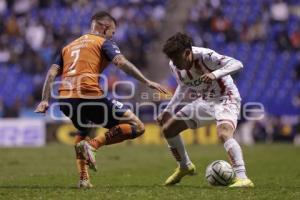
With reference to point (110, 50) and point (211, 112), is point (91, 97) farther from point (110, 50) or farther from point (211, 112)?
point (211, 112)

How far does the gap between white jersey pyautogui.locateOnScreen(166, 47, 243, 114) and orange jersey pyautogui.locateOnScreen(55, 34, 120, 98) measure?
0.97 m

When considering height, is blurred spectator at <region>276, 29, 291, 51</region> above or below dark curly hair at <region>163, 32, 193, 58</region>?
below

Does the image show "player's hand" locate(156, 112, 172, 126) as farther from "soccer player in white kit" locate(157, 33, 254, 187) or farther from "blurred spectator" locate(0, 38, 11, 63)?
"blurred spectator" locate(0, 38, 11, 63)

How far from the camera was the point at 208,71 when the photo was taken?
31.3ft

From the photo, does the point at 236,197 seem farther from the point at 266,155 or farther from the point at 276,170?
the point at 266,155

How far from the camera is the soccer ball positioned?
9.58m

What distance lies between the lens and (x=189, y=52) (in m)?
9.25

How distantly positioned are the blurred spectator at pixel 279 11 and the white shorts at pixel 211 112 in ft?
65.6

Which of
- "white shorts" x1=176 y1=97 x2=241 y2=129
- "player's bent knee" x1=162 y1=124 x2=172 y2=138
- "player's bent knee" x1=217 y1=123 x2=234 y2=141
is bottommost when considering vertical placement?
"player's bent knee" x1=162 y1=124 x2=172 y2=138

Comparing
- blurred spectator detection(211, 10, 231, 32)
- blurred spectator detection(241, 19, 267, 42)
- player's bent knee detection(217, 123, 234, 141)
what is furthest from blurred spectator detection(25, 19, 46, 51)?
player's bent knee detection(217, 123, 234, 141)

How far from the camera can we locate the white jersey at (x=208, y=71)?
→ 30.8 ft

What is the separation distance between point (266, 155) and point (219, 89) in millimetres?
9231

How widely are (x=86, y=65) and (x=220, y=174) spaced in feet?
7.74

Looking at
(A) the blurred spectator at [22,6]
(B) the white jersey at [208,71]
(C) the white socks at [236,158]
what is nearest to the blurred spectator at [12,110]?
(A) the blurred spectator at [22,6]
